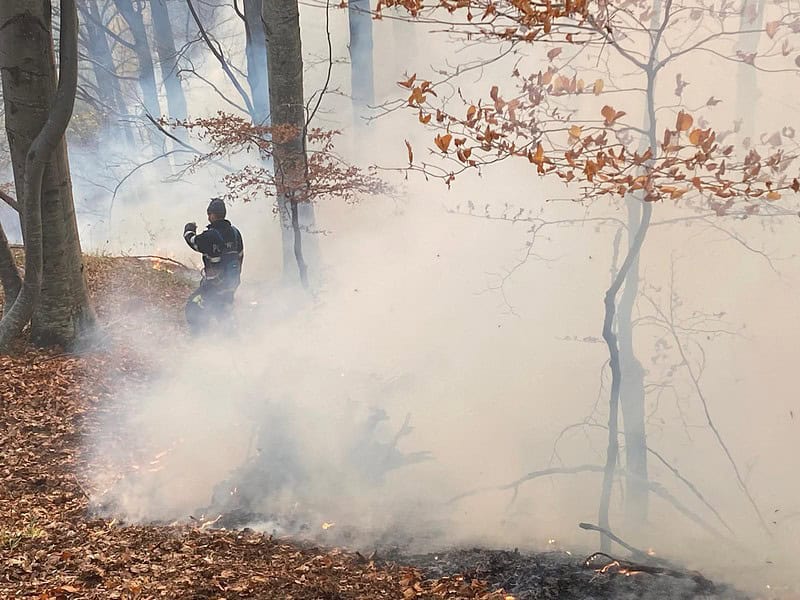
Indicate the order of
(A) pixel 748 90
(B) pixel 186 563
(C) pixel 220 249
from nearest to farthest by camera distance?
(B) pixel 186 563 < (A) pixel 748 90 < (C) pixel 220 249

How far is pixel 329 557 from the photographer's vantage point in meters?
4.43

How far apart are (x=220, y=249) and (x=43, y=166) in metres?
2.23

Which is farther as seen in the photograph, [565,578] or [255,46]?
[255,46]

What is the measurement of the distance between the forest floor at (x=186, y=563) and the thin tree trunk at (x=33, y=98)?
113 cm

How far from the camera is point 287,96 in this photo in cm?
920

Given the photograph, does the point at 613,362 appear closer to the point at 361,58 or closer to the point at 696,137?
the point at 696,137

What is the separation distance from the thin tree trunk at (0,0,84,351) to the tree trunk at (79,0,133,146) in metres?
15.2

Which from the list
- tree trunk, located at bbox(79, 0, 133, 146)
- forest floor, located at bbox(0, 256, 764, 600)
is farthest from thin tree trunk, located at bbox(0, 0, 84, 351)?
tree trunk, located at bbox(79, 0, 133, 146)

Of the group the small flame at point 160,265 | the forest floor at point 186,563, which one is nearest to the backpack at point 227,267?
the forest floor at point 186,563

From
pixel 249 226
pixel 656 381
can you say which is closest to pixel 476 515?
pixel 656 381

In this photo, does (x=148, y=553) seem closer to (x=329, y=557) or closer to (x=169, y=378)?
(x=329, y=557)

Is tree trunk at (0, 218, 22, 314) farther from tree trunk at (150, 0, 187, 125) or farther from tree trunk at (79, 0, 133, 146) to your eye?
tree trunk at (79, 0, 133, 146)

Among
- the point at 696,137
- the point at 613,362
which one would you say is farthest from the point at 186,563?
the point at 696,137

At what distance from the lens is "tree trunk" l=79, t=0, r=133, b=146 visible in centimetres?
2073
